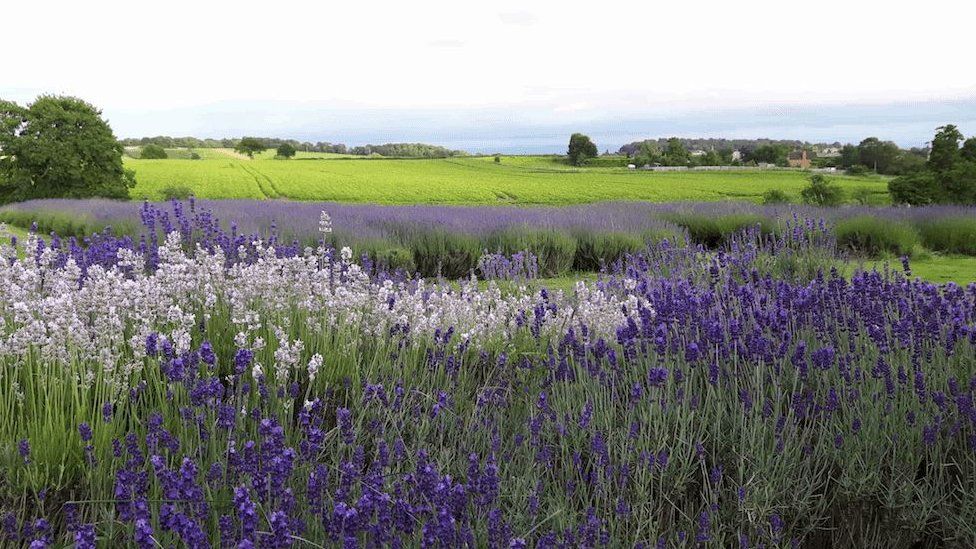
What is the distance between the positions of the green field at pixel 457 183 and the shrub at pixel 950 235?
47.7 ft

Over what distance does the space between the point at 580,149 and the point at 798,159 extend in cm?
1523

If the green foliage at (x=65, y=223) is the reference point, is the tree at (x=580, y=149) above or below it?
above

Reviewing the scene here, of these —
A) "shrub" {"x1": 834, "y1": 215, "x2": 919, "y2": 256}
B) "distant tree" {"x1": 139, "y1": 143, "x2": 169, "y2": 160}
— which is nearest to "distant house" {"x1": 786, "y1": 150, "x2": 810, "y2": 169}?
"shrub" {"x1": 834, "y1": 215, "x2": 919, "y2": 256}

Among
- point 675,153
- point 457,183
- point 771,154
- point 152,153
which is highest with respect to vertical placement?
point 152,153

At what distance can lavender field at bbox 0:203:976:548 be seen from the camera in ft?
7.04

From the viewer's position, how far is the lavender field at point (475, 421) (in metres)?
2.14

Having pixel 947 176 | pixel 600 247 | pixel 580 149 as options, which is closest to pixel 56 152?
pixel 600 247

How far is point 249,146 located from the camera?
58938 mm

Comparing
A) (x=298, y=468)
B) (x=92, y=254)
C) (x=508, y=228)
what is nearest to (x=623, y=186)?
(x=508, y=228)

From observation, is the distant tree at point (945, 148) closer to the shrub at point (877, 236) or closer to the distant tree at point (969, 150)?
the distant tree at point (969, 150)

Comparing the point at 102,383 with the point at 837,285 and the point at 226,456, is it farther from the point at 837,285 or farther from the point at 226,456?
the point at 837,285

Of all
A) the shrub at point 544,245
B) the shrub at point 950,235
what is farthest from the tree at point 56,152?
the shrub at point 950,235

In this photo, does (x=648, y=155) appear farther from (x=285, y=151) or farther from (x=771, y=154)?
(x=285, y=151)

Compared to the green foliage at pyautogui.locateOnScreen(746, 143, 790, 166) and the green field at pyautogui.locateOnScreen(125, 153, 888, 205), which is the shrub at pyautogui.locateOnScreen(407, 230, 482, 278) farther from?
the green foliage at pyautogui.locateOnScreen(746, 143, 790, 166)
